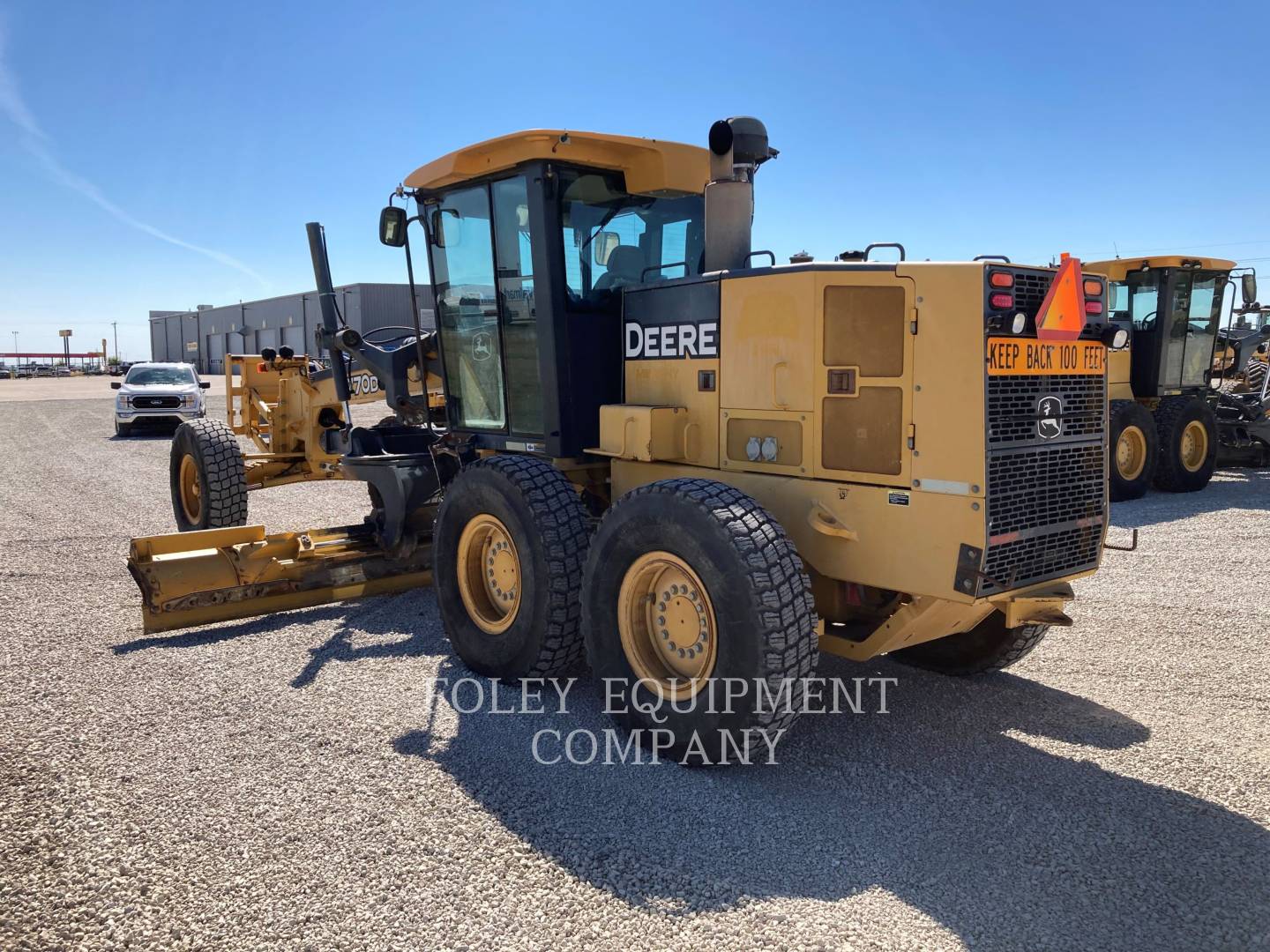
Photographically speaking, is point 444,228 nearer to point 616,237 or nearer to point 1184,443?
point 616,237

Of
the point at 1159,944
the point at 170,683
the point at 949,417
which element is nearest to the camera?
the point at 1159,944

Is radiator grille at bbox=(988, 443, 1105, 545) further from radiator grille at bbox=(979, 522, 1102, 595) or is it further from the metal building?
the metal building

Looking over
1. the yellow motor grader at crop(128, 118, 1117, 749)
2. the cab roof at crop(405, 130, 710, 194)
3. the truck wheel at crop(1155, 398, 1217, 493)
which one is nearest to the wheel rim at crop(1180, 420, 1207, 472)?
the truck wheel at crop(1155, 398, 1217, 493)

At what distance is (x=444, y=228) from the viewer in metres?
5.93

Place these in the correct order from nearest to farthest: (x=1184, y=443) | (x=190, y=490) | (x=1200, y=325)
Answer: (x=190, y=490) < (x=1184, y=443) < (x=1200, y=325)

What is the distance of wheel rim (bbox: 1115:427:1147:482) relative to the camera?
482 inches

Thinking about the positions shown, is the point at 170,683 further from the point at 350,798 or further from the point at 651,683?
the point at 651,683

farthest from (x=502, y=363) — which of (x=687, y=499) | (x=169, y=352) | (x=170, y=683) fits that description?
(x=169, y=352)

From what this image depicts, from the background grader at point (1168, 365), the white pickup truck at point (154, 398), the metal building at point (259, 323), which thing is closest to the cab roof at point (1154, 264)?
the background grader at point (1168, 365)

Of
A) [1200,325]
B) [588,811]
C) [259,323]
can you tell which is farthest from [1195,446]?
[259,323]

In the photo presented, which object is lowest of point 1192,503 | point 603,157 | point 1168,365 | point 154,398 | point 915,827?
point 915,827

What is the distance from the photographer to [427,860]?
330 centimetres

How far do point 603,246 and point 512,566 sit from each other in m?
1.87

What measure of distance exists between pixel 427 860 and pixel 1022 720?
2965 millimetres
